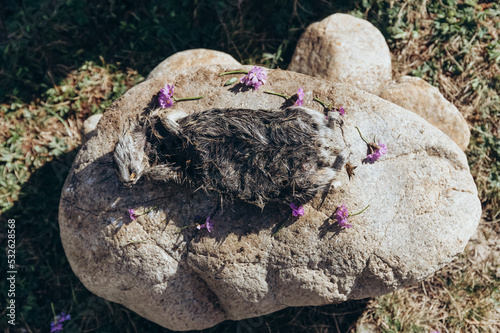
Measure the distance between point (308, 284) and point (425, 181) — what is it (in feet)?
5.19

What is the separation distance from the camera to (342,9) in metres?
5.86

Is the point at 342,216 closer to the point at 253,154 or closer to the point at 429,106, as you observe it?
the point at 253,154

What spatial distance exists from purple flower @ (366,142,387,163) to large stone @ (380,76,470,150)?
108cm

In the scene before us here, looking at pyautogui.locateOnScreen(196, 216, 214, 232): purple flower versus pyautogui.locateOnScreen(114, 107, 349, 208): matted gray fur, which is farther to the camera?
pyautogui.locateOnScreen(196, 216, 214, 232): purple flower

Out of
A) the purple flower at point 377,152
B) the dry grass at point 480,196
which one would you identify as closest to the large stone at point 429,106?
the dry grass at point 480,196

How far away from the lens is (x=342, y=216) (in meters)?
3.95

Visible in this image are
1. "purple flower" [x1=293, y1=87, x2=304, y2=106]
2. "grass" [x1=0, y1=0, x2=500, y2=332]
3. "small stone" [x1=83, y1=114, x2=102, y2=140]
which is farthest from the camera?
"grass" [x1=0, y1=0, x2=500, y2=332]

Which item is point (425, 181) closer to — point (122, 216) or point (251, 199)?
point (251, 199)

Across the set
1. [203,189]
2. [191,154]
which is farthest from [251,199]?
[191,154]

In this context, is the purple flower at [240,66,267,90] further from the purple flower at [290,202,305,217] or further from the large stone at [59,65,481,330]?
the purple flower at [290,202,305,217]

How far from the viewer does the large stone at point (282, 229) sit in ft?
13.3

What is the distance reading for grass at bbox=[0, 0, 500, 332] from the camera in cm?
547

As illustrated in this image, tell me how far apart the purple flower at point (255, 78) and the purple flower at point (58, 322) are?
3905 mm

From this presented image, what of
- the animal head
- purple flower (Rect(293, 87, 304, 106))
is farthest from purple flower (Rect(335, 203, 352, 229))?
the animal head
